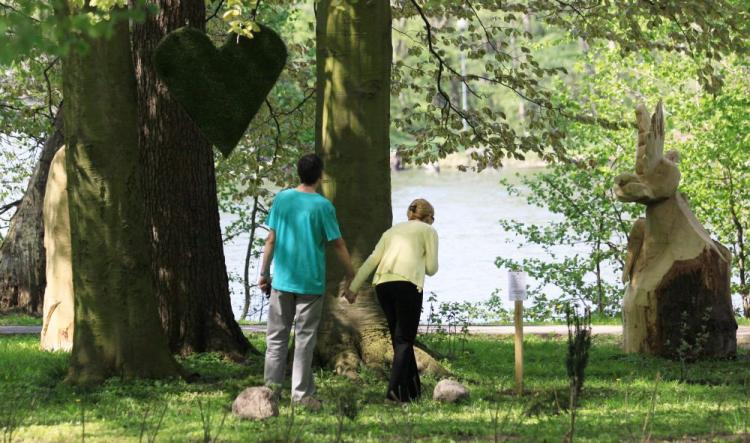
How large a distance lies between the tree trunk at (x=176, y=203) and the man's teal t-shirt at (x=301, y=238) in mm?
3447

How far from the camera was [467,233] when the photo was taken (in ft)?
134

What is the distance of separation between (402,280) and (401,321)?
322 mm

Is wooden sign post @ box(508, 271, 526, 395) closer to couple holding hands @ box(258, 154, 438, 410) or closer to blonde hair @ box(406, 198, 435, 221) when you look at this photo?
couple holding hands @ box(258, 154, 438, 410)

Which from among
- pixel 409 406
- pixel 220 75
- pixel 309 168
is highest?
pixel 220 75

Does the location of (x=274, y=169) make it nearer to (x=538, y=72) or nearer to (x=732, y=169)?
(x=538, y=72)

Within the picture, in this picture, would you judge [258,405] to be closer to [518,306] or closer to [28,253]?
[518,306]

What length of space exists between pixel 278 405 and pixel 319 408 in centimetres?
31

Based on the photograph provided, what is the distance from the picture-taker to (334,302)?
37.4 feet

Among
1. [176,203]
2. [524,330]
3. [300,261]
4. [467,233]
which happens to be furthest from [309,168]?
[467,233]

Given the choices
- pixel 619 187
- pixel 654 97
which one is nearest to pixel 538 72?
pixel 619 187

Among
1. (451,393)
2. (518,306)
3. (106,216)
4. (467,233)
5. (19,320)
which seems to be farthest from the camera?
(467,233)

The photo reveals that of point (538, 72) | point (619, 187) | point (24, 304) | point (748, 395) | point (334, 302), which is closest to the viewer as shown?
point (748, 395)

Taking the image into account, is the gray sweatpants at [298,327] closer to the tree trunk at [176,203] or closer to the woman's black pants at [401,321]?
the woman's black pants at [401,321]

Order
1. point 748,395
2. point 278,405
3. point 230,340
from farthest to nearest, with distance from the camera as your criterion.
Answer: point 230,340 < point 748,395 < point 278,405
